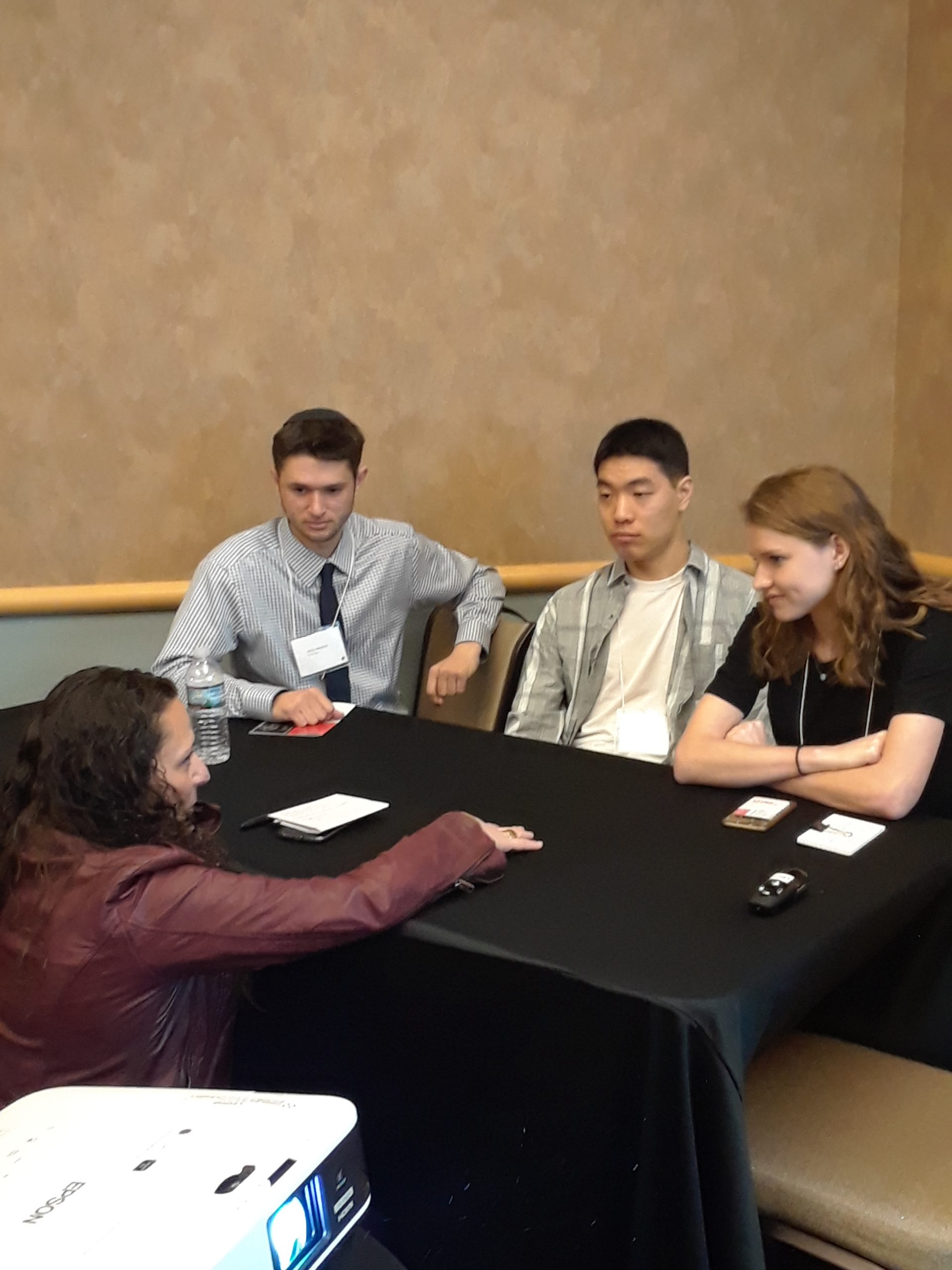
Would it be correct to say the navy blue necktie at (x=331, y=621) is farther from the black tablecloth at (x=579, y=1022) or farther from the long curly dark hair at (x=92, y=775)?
the long curly dark hair at (x=92, y=775)

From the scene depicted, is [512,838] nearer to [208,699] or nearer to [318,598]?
[208,699]

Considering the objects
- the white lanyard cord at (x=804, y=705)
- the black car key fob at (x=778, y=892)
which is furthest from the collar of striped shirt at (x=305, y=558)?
the black car key fob at (x=778, y=892)

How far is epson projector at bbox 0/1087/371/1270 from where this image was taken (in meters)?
0.80

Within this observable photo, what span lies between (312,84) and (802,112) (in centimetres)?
175

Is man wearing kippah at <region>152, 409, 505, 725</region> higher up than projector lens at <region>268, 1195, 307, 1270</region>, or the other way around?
man wearing kippah at <region>152, 409, 505, 725</region>

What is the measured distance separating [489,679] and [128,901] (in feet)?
5.50

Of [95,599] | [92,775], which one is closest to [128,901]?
[92,775]

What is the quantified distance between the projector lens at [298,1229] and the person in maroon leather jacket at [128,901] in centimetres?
48

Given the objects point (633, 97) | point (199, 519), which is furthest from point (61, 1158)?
point (633, 97)

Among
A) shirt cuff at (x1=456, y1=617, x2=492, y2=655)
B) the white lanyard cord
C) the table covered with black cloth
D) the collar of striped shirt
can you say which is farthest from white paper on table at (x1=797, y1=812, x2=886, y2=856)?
the collar of striped shirt

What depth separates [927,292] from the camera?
3912 mm

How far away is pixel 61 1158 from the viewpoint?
3.03 ft

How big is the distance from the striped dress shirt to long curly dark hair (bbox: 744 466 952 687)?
1161mm

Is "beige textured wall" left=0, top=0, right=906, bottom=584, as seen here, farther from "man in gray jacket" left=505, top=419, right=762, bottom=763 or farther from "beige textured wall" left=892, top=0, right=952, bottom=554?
"man in gray jacket" left=505, top=419, right=762, bottom=763
